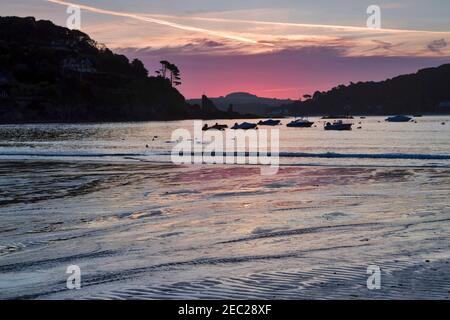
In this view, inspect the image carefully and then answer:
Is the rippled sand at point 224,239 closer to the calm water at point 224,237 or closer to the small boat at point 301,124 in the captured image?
the calm water at point 224,237

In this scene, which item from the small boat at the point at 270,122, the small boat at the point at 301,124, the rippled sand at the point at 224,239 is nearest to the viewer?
the rippled sand at the point at 224,239

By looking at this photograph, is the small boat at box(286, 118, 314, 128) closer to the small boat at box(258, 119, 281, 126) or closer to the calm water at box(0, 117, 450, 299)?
the small boat at box(258, 119, 281, 126)

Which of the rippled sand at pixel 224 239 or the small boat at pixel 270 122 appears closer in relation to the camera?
the rippled sand at pixel 224 239

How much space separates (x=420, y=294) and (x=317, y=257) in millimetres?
2707

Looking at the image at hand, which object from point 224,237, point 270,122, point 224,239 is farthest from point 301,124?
point 224,239

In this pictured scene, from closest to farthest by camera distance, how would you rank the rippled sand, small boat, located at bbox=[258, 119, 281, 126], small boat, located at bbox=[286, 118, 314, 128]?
the rippled sand, small boat, located at bbox=[286, 118, 314, 128], small boat, located at bbox=[258, 119, 281, 126]

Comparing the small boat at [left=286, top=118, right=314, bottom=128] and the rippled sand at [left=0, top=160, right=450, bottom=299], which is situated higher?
the small boat at [left=286, top=118, right=314, bottom=128]

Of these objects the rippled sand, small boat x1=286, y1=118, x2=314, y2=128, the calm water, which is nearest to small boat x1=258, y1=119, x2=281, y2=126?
small boat x1=286, y1=118, x2=314, y2=128

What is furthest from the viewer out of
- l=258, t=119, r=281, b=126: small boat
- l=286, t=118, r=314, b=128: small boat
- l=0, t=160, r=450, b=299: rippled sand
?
l=258, t=119, r=281, b=126: small boat

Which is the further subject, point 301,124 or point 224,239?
point 301,124

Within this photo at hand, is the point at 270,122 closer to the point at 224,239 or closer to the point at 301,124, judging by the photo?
the point at 301,124

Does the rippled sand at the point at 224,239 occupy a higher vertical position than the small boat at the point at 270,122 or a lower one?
lower

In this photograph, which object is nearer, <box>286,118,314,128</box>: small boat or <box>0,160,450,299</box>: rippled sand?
<box>0,160,450,299</box>: rippled sand

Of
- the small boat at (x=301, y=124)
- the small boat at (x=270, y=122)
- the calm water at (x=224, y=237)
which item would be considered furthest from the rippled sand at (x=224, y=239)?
the small boat at (x=270, y=122)
